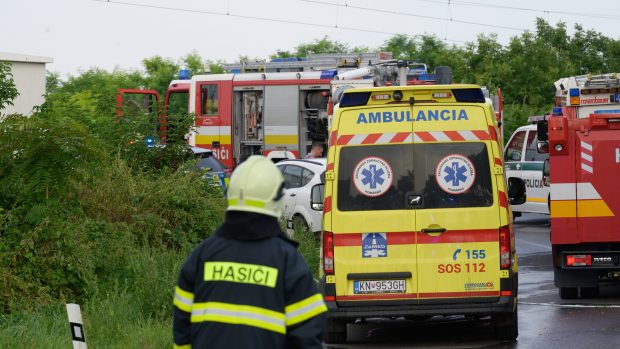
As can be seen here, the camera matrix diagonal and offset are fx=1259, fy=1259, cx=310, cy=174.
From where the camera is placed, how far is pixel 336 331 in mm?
11828

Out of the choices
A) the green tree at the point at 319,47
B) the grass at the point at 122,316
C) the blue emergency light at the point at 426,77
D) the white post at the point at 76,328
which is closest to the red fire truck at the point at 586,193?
the grass at the point at 122,316

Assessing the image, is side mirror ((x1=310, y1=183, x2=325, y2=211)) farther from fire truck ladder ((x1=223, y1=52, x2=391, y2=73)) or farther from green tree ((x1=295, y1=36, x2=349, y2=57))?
green tree ((x1=295, y1=36, x2=349, y2=57))

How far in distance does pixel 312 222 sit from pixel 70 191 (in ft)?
26.2

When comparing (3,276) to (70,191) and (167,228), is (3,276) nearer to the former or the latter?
(70,191)

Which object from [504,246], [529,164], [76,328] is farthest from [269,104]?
[76,328]

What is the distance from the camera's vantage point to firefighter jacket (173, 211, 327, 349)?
500 centimetres

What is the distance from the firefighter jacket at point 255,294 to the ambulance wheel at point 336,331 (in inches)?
265

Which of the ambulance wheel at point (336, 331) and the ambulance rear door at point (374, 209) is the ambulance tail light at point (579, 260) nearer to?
the ambulance wheel at point (336, 331)

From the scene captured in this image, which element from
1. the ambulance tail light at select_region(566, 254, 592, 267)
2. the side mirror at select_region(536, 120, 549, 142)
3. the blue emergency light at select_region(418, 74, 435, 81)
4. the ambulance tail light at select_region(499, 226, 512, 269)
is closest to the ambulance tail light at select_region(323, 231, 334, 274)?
the ambulance tail light at select_region(499, 226, 512, 269)

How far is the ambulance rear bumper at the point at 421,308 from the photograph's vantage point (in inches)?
435

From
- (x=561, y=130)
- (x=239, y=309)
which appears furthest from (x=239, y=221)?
(x=561, y=130)

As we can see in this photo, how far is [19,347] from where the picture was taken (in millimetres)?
9859

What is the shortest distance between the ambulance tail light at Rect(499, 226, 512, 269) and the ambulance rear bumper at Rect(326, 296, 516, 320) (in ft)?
1.01

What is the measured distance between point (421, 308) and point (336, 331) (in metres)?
1.08
